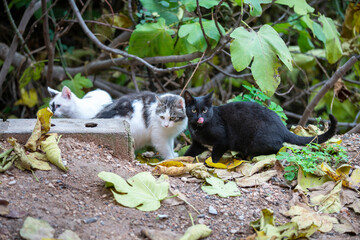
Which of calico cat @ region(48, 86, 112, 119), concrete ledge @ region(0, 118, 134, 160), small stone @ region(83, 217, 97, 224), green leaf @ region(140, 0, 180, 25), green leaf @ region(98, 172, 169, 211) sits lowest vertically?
calico cat @ region(48, 86, 112, 119)

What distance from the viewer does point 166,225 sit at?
199 cm

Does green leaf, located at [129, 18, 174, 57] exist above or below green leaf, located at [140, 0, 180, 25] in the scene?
below

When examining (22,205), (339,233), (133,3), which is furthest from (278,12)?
(22,205)

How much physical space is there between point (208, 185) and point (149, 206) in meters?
0.54

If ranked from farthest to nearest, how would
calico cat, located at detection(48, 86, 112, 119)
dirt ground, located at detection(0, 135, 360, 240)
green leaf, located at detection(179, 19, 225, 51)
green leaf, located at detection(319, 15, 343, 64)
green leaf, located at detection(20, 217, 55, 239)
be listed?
calico cat, located at detection(48, 86, 112, 119) < green leaf, located at detection(319, 15, 343, 64) < green leaf, located at detection(179, 19, 225, 51) < dirt ground, located at detection(0, 135, 360, 240) < green leaf, located at detection(20, 217, 55, 239)

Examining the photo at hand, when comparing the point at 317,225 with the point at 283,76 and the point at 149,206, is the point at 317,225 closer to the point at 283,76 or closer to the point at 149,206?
the point at 149,206

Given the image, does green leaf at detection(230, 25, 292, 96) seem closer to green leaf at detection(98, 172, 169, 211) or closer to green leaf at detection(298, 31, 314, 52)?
green leaf at detection(98, 172, 169, 211)

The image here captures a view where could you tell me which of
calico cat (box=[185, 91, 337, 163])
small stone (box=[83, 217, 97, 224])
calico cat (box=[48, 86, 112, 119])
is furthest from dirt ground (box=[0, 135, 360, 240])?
calico cat (box=[48, 86, 112, 119])

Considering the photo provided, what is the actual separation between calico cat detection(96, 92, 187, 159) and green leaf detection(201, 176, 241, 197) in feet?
3.46

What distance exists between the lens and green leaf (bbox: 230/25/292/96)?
2617mm

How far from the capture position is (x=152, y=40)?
12.4 ft

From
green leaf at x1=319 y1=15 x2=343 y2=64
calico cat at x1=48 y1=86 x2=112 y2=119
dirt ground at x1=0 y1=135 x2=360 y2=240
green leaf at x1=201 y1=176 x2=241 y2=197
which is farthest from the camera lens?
calico cat at x1=48 y1=86 x2=112 y2=119

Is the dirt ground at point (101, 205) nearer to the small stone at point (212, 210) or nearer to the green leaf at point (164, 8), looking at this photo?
the small stone at point (212, 210)

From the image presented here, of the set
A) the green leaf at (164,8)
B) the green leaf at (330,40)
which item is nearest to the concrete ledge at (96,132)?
the green leaf at (164,8)
